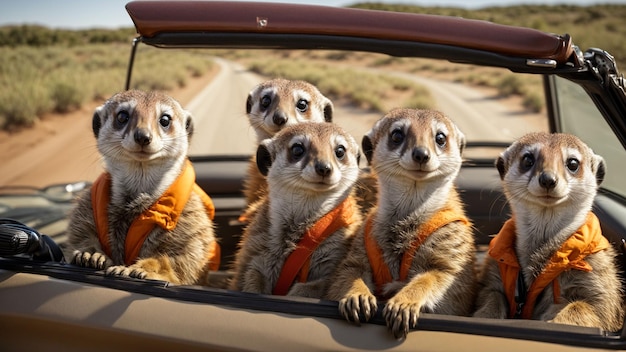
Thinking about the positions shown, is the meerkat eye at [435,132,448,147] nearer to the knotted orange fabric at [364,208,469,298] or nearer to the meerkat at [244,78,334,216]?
the knotted orange fabric at [364,208,469,298]

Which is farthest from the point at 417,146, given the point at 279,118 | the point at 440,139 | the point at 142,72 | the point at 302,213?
the point at 142,72

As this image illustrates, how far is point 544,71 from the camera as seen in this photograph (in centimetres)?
208

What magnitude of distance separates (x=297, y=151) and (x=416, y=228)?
24.3 inches

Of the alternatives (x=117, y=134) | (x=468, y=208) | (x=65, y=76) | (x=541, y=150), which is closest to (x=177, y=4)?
(x=117, y=134)

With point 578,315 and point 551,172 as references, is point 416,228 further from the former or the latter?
point 578,315

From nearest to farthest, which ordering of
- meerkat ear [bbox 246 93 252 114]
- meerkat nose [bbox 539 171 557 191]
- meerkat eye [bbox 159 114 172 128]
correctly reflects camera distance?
meerkat nose [bbox 539 171 557 191], meerkat eye [bbox 159 114 172 128], meerkat ear [bbox 246 93 252 114]

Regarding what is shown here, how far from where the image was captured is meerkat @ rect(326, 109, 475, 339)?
8.86 feet

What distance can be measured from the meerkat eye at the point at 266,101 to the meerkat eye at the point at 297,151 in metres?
0.73

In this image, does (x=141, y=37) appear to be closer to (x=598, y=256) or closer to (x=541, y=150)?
(x=541, y=150)

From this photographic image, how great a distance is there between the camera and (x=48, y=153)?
56.4ft

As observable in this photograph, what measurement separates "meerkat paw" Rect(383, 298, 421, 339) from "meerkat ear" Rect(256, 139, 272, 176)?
106cm

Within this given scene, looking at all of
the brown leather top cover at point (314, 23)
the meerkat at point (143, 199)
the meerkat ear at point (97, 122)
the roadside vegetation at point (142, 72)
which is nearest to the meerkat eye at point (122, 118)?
the meerkat at point (143, 199)

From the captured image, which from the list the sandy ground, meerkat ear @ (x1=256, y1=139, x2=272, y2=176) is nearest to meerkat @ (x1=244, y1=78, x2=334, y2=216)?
meerkat ear @ (x1=256, y1=139, x2=272, y2=176)

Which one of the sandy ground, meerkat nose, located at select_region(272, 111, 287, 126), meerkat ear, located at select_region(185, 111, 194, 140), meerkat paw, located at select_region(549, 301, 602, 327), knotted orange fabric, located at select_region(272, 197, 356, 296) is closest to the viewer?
meerkat paw, located at select_region(549, 301, 602, 327)
